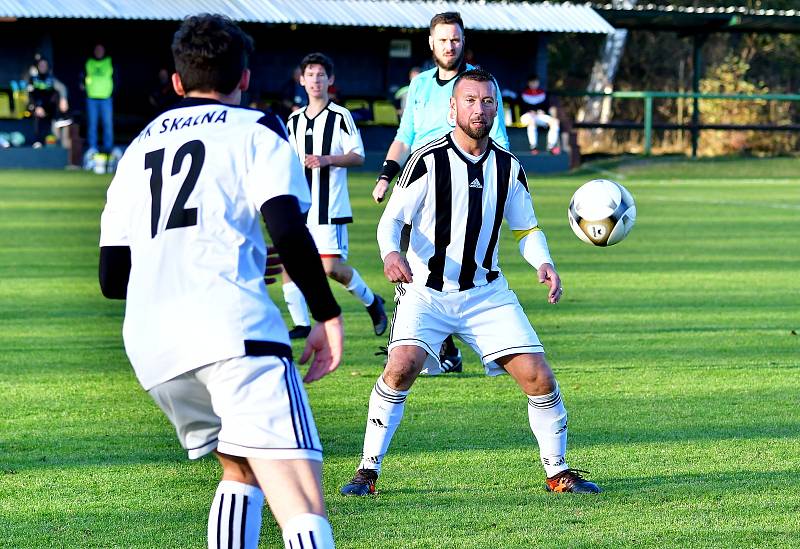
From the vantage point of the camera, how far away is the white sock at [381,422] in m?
5.49

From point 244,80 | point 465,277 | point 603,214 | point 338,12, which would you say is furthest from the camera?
point 338,12

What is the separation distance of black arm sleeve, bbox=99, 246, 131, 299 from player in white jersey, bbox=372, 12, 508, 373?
3.81 metres

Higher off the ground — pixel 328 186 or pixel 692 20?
pixel 692 20

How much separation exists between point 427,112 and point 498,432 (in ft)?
7.67

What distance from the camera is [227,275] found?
3.53 metres

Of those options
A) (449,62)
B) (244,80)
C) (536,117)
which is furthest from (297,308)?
(536,117)

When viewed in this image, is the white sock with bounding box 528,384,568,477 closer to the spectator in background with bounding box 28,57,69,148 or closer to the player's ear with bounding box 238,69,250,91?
the player's ear with bounding box 238,69,250,91

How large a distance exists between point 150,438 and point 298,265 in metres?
3.11

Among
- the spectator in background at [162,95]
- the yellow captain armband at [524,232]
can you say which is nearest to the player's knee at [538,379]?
the yellow captain armband at [524,232]

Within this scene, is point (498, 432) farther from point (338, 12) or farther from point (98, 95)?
point (338, 12)

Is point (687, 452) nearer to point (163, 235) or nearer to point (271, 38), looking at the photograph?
point (163, 235)

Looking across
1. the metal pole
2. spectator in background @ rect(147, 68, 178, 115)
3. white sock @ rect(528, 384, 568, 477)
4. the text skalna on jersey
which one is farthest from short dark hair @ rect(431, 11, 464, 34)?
the metal pole

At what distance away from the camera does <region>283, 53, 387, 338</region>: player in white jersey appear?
31.4 feet

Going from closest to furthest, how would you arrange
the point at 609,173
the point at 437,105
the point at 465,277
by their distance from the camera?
the point at 465,277, the point at 437,105, the point at 609,173
